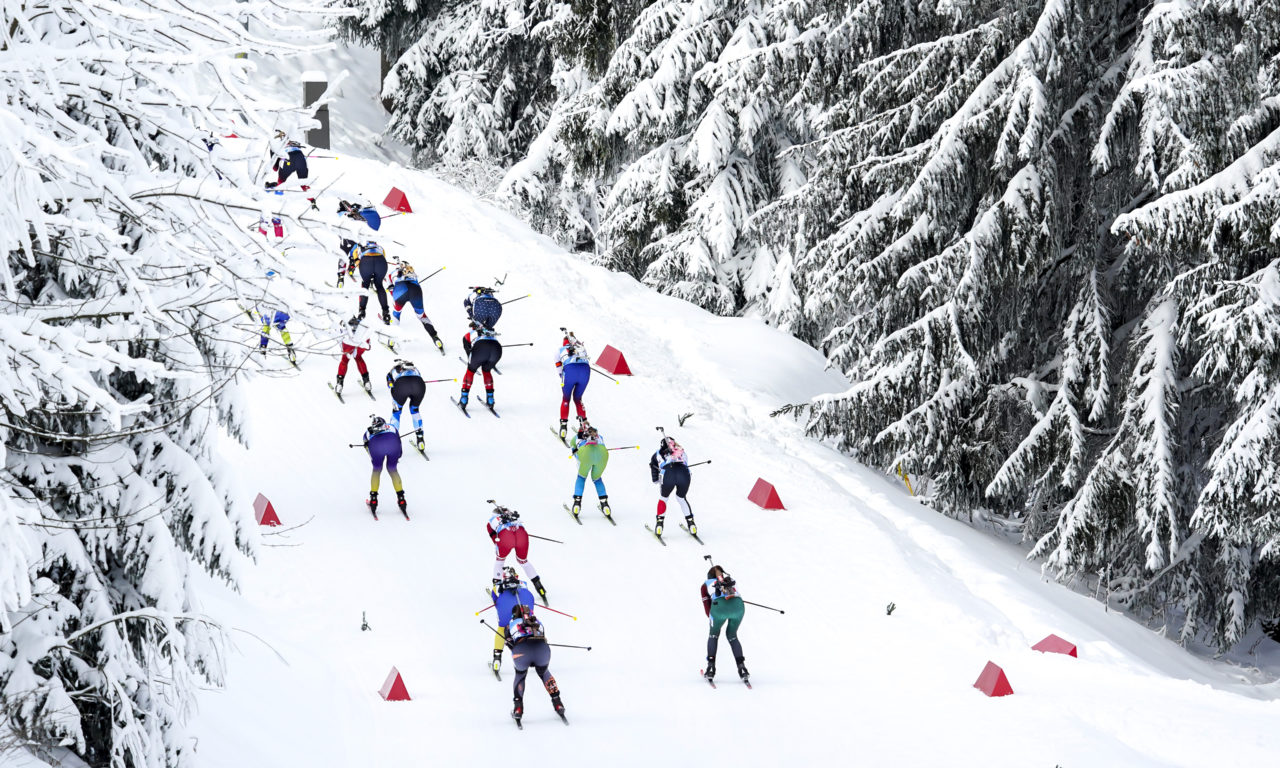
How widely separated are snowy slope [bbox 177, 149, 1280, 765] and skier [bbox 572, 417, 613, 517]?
0.34 meters

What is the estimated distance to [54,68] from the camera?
191 inches

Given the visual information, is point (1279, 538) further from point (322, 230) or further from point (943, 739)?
point (322, 230)

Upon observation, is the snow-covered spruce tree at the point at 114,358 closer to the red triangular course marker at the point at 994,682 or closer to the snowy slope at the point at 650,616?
the snowy slope at the point at 650,616

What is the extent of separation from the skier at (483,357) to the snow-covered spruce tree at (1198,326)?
756cm

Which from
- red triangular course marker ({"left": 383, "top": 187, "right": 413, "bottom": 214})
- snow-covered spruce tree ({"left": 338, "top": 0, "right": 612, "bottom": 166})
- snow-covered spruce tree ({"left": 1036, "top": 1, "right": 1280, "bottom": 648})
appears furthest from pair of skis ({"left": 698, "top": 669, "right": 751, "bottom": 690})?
snow-covered spruce tree ({"left": 338, "top": 0, "right": 612, "bottom": 166})

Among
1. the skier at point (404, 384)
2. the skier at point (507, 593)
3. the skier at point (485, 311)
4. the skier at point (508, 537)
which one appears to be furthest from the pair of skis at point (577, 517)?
the skier at point (507, 593)

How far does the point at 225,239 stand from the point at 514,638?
557 cm

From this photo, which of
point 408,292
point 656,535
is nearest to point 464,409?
point 408,292

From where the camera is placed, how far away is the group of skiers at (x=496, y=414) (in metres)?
10.5

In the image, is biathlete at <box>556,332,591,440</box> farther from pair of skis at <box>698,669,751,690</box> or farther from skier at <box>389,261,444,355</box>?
pair of skis at <box>698,669,751,690</box>

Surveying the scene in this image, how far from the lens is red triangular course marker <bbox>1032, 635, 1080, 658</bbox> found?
13.0m

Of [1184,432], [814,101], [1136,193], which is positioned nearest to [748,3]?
[814,101]

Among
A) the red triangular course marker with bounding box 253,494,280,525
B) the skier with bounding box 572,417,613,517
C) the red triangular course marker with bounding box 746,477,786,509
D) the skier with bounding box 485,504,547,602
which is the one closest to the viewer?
the skier with bounding box 485,504,547,602

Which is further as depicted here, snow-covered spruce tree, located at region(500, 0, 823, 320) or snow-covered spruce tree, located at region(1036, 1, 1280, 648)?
snow-covered spruce tree, located at region(500, 0, 823, 320)
